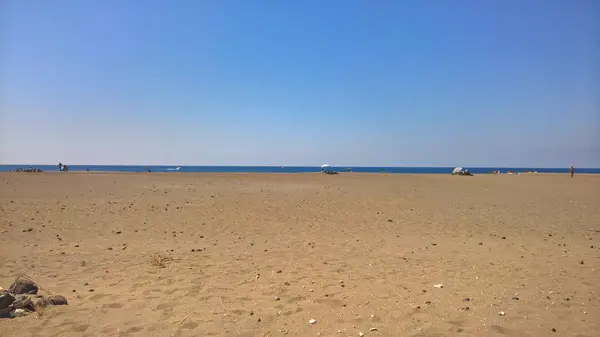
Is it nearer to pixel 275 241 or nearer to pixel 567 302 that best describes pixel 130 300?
pixel 275 241

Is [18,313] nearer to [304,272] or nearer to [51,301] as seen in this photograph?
[51,301]

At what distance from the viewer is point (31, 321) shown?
223 inches

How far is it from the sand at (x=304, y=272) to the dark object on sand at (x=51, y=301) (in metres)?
0.14

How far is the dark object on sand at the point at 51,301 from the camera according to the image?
6141mm

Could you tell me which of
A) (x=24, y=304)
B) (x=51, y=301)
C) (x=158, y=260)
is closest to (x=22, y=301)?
(x=24, y=304)

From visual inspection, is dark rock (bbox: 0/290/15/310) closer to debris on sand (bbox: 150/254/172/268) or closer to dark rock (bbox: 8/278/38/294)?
dark rock (bbox: 8/278/38/294)

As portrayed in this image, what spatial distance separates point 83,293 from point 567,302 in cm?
853

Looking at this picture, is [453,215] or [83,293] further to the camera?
[453,215]

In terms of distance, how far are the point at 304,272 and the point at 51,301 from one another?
4685mm

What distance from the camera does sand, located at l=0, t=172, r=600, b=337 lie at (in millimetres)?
5699

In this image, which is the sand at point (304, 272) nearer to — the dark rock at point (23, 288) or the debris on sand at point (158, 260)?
the debris on sand at point (158, 260)

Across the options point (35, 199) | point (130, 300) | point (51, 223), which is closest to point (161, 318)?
point (130, 300)

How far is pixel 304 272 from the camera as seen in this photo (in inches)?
332

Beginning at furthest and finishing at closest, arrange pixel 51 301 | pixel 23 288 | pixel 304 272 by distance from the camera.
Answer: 1. pixel 304 272
2. pixel 23 288
3. pixel 51 301
